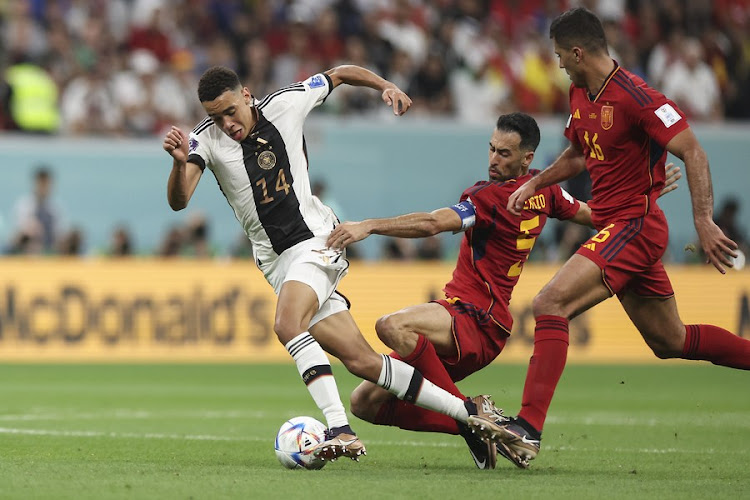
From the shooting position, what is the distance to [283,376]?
48.3 feet

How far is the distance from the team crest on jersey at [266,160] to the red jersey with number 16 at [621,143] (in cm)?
182

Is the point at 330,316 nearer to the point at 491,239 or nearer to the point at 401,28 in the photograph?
the point at 491,239

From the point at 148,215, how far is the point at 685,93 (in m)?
8.72

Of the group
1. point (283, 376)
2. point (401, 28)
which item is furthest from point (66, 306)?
point (401, 28)

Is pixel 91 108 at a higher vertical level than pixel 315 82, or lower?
higher

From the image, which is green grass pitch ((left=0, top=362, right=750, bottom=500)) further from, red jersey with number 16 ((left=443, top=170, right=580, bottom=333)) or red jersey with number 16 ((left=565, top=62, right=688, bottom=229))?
red jersey with number 16 ((left=565, top=62, right=688, bottom=229))

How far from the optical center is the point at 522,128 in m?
7.42

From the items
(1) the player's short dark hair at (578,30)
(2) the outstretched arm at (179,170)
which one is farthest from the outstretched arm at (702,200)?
(2) the outstretched arm at (179,170)

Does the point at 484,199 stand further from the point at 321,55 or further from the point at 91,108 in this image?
the point at 321,55

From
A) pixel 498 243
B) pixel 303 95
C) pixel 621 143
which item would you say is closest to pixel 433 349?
pixel 498 243

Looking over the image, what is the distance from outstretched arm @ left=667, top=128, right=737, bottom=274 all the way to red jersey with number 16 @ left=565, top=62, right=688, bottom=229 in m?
0.17

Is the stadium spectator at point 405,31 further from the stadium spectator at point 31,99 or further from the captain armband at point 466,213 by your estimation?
the captain armband at point 466,213

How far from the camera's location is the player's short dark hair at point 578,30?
6926 millimetres

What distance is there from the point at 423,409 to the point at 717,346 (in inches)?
72.0
